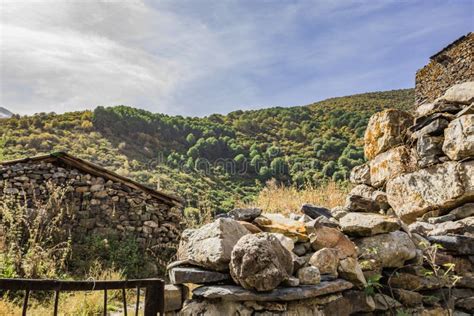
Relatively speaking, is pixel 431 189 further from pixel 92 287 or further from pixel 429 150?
pixel 92 287

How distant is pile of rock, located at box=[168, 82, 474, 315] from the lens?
2.46 meters

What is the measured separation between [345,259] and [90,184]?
7000 mm

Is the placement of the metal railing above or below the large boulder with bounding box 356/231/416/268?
below

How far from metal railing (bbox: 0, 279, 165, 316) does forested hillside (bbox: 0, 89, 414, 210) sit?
550 inches

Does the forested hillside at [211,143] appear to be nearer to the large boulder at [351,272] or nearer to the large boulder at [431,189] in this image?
the large boulder at [431,189]

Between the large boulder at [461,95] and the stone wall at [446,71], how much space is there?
6487 millimetres

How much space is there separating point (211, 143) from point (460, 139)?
77.2ft

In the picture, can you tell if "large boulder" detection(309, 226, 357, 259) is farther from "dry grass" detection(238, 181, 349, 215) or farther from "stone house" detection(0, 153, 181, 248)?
"stone house" detection(0, 153, 181, 248)

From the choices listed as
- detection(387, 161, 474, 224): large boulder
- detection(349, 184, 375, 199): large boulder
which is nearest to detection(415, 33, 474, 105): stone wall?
detection(349, 184, 375, 199): large boulder

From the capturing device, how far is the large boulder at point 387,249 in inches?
123

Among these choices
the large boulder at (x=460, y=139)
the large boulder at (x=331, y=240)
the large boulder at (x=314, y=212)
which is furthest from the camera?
the large boulder at (x=460, y=139)

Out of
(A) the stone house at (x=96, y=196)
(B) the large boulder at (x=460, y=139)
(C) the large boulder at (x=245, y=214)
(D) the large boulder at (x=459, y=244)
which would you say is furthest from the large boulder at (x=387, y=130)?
(A) the stone house at (x=96, y=196)

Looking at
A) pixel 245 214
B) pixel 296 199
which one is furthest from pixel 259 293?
pixel 296 199

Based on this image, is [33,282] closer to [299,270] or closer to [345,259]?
[299,270]
